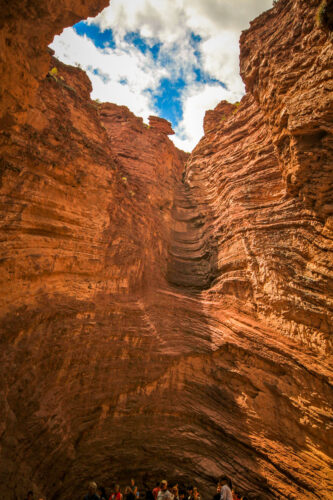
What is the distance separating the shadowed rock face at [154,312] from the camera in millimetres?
6531

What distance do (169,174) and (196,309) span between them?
12.4 m

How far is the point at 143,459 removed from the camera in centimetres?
783

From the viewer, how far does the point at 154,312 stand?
10172mm

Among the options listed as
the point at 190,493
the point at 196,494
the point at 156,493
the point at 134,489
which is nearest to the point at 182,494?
the point at 190,493

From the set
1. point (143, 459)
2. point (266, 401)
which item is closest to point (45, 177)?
point (143, 459)

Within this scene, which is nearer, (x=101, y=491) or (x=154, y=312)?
(x=101, y=491)

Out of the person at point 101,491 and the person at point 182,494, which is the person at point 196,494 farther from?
the person at point 101,491

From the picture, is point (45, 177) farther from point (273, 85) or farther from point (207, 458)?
point (207, 458)

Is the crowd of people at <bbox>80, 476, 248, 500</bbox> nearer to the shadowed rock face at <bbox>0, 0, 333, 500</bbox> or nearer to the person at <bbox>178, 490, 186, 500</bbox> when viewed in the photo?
the person at <bbox>178, 490, 186, 500</bbox>

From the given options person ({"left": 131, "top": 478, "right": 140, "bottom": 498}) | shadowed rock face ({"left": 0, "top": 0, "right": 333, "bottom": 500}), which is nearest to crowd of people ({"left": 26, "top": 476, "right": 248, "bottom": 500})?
person ({"left": 131, "top": 478, "right": 140, "bottom": 498})

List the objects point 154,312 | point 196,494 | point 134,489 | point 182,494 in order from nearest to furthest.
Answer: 1. point 134,489
2. point 196,494
3. point 182,494
4. point 154,312

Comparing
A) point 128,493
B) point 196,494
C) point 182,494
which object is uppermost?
point 196,494

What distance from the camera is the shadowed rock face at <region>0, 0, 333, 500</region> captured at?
653 cm

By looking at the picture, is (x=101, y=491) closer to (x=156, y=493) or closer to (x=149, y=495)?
(x=149, y=495)
